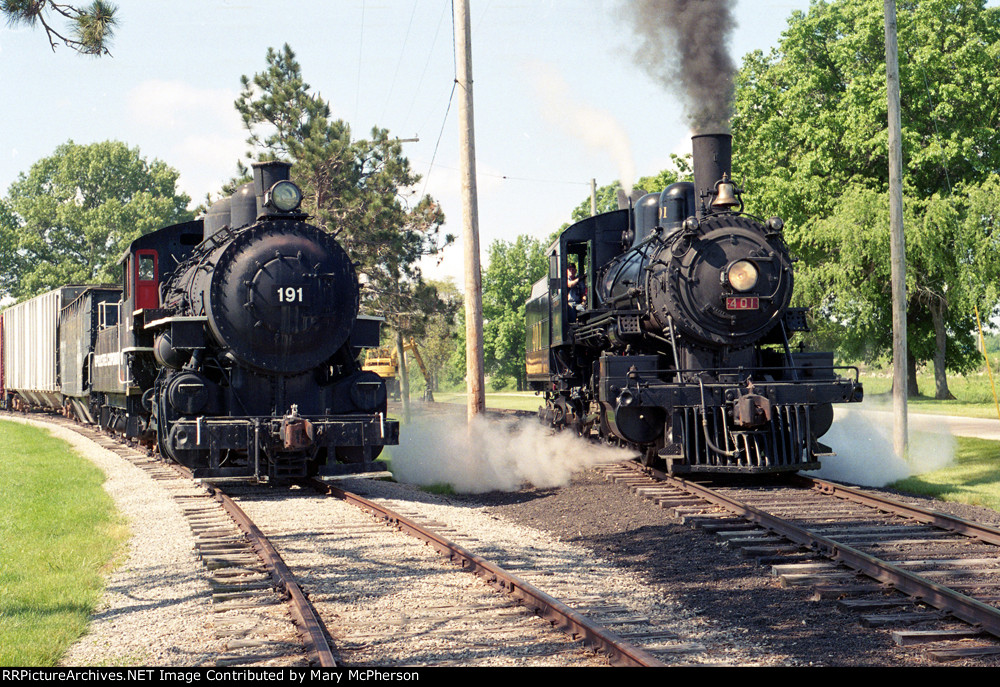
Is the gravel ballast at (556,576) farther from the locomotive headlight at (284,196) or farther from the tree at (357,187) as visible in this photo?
the tree at (357,187)

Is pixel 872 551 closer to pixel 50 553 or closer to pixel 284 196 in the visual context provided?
pixel 50 553

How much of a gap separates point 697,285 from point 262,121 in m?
24.5

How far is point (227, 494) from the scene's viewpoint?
11.3 meters

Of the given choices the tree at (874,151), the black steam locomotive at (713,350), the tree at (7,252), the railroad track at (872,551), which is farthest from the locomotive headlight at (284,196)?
the tree at (7,252)

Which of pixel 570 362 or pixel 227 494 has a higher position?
pixel 570 362

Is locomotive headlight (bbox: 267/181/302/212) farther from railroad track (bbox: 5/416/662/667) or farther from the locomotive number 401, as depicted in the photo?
the locomotive number 401

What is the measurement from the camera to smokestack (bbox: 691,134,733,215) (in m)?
12.0

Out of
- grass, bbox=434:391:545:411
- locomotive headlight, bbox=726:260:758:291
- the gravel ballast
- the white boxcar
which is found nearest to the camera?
the gravel ballast

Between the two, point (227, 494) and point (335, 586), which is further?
point (227, 494)

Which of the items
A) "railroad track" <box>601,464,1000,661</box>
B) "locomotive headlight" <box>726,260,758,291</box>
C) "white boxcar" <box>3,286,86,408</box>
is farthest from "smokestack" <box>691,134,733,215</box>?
"white boxcar" <box>3,286,86,408</box>

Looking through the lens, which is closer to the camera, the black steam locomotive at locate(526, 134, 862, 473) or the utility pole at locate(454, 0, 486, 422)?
the black steam locomotive at locate(526, 134, 862, 473)

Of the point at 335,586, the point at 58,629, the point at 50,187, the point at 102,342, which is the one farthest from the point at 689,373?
the point at 50,187

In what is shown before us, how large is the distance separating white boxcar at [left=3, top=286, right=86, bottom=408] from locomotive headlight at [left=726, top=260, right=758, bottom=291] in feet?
58.6
